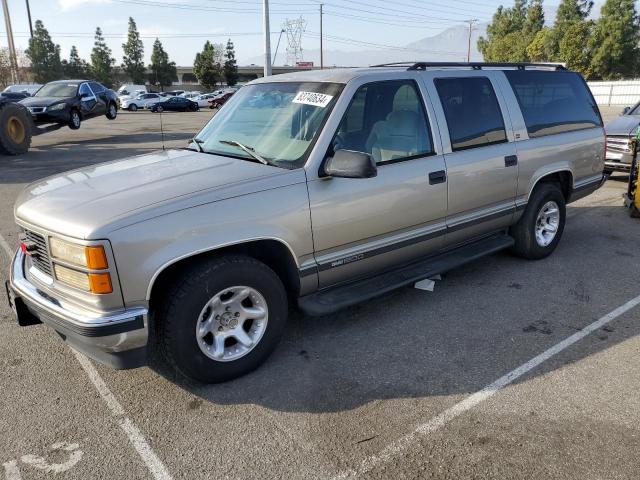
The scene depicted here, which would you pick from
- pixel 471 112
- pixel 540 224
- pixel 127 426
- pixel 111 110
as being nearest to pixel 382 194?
pixel 471 112

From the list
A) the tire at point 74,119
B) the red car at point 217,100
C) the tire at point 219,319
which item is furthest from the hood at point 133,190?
the red car at point 217,100

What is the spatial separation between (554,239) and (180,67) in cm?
12099

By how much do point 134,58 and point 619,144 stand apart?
8261cm

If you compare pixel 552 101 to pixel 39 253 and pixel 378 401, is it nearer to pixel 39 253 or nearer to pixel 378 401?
pixel 378 401

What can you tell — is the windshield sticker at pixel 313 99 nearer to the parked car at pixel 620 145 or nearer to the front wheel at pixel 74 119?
the parked car at pixel 620 145

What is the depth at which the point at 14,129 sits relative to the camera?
551 inches

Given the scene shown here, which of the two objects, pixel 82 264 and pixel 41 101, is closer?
pixel 82 264

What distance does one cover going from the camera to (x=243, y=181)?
3.23 metres

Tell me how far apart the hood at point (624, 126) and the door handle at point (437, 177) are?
656cm

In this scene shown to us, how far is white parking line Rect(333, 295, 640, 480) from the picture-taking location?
263 cm

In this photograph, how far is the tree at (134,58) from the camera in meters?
79.3

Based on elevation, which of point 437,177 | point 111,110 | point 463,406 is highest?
point 111,110

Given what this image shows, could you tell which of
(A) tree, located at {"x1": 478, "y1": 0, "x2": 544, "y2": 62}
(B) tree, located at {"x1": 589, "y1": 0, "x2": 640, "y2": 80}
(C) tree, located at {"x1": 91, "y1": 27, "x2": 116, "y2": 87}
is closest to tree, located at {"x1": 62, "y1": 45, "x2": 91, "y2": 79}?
(C) tree, located at {"x1": 91, "y1": 27, "x2": 116, "y2": 87}

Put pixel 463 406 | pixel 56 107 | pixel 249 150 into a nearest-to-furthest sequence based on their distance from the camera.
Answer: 1. pixel 463 406
2. pixel 249 150
3. pixel 56 107
